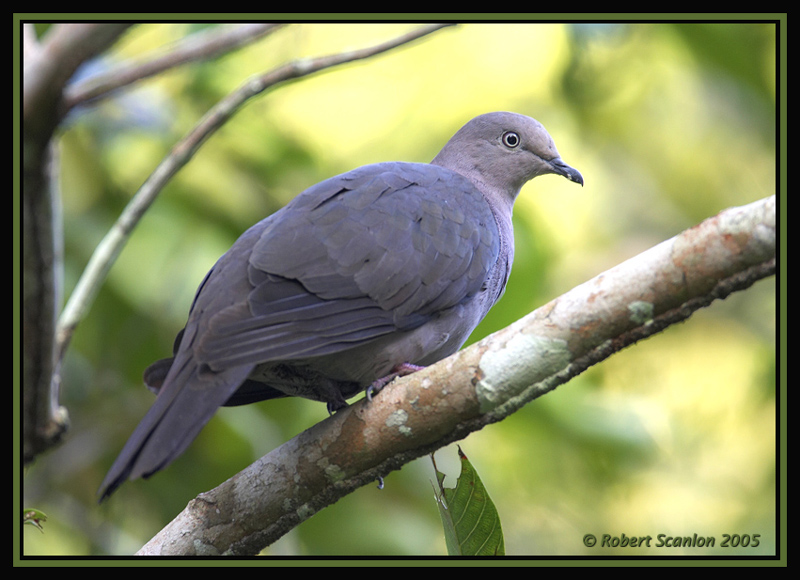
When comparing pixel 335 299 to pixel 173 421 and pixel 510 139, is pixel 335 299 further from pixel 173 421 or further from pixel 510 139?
pixel 510 139

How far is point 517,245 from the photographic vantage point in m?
4.71

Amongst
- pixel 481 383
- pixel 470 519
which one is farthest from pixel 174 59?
pixel 470 519

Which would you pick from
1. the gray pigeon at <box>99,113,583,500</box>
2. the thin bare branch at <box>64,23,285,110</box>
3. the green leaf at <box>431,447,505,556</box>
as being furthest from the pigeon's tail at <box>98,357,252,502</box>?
the thin bare branch at <box>64,23,285,110</box>

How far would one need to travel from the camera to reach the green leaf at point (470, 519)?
2467 mm

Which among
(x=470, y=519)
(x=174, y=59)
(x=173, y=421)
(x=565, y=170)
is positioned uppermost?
(x=565, y=170)

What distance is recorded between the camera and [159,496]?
15.3 feet

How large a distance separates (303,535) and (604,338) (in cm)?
294

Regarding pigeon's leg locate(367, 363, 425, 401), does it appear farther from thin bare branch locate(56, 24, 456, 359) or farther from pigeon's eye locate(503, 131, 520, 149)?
pigeon's eye locate(503, 131, 520, 149)

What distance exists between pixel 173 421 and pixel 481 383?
1.00m

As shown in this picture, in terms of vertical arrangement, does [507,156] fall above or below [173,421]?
above

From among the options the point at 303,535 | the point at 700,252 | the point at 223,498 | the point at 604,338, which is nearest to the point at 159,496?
the point at 303,535

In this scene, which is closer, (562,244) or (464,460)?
(464,460)

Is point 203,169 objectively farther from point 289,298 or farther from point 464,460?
point 464,460

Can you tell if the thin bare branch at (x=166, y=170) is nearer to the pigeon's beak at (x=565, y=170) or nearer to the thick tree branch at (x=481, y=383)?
the pigeon's beak at (x=565, y=170)
